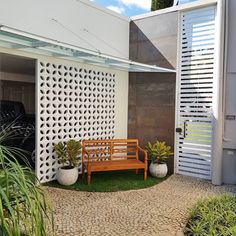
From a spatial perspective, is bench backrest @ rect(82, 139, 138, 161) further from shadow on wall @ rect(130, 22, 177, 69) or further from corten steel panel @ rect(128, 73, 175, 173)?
shadow on wall @ rect(130, 22, 177, 69)

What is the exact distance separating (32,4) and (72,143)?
2970 millimetres

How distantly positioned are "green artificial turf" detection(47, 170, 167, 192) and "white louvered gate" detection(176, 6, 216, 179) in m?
0.93

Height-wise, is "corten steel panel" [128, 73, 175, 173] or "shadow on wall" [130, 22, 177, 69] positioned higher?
"shadow on wall" [130, 22, 177, 69]

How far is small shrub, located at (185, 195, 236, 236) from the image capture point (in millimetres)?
3226

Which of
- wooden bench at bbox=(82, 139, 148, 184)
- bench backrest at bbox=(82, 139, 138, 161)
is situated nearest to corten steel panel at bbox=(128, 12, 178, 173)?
bench backrest at bbox=(82, 139, 138, 161)

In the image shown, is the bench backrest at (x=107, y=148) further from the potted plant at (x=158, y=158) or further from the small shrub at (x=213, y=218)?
the small shrub at (x=213, y=218)

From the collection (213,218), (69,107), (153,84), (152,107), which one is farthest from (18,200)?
(153,84)

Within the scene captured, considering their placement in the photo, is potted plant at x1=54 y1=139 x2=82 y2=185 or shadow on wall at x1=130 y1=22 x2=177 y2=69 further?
shadow on wall at x1=130 y1=22 x2=177 y2=69

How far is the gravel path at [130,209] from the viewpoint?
3.66 m

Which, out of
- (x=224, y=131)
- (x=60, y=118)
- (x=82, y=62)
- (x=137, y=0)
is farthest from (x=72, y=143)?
(x=137, y=0)

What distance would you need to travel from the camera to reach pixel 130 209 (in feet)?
14.4

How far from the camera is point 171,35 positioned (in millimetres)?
6785

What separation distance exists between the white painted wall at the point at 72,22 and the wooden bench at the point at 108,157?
242cm

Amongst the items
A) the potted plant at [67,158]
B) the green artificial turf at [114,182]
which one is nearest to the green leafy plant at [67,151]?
the potted plant at [67,158]
